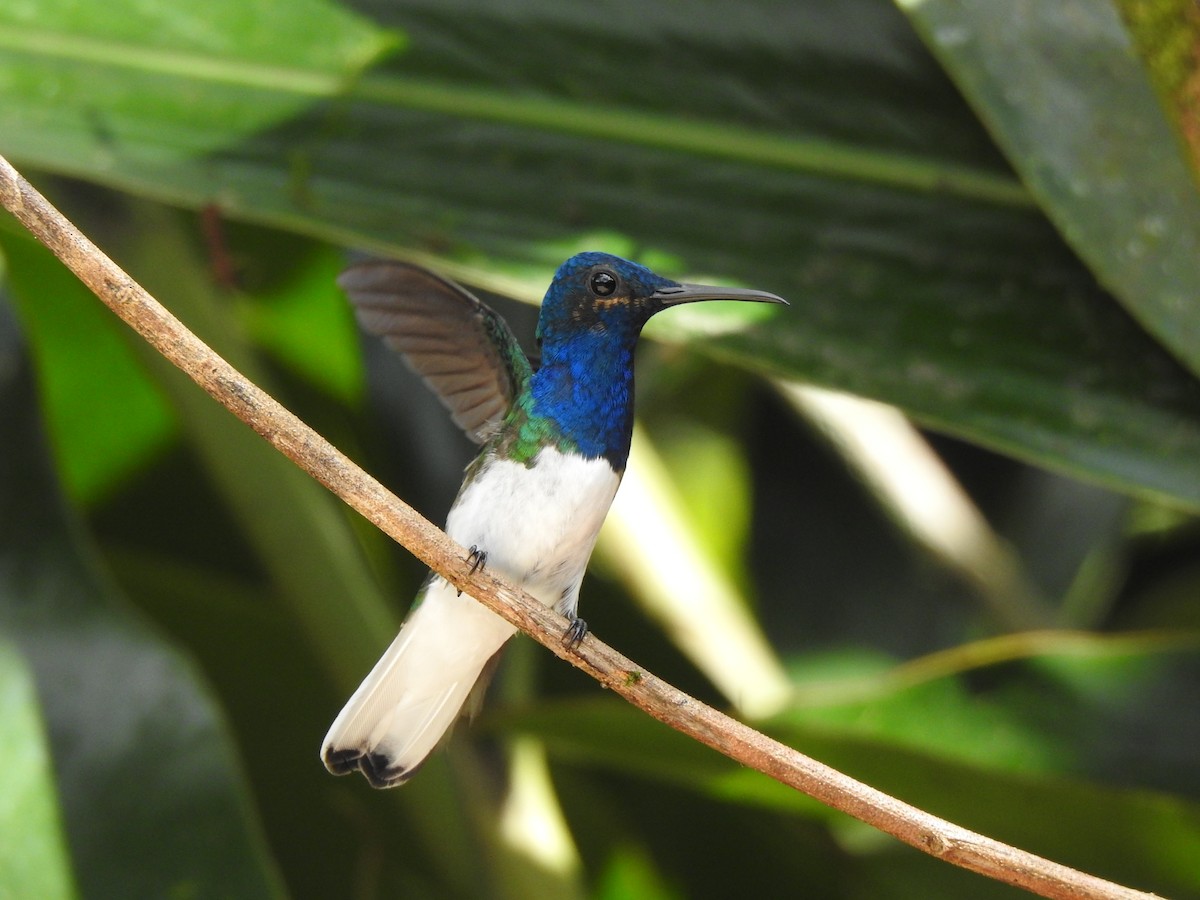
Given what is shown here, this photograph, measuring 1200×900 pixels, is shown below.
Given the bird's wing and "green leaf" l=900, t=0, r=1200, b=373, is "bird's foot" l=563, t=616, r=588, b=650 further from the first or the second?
Answer: "green leaf" l=900, t=0, r=1200, b=373

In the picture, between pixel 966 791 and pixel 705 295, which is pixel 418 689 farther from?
pixel 966 791

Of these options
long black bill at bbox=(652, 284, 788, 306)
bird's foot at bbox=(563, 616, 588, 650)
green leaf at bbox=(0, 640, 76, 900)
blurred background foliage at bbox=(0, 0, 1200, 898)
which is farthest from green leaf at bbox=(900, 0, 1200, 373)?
green leaf at bbox=(0, 640, 76, 900)

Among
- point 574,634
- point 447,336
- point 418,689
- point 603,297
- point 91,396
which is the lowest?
point 91,396

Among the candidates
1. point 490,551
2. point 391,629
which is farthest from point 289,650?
point 490,551

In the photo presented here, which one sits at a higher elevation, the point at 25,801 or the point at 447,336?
the point at 447,336

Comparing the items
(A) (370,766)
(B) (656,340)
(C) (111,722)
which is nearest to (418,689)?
(A) (370,766)

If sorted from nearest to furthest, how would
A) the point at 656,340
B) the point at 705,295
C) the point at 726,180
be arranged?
the point at 705,295 → the point at 726,180 → the point at 656,340

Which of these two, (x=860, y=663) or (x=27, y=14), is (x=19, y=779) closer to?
(x=27, y=14)
